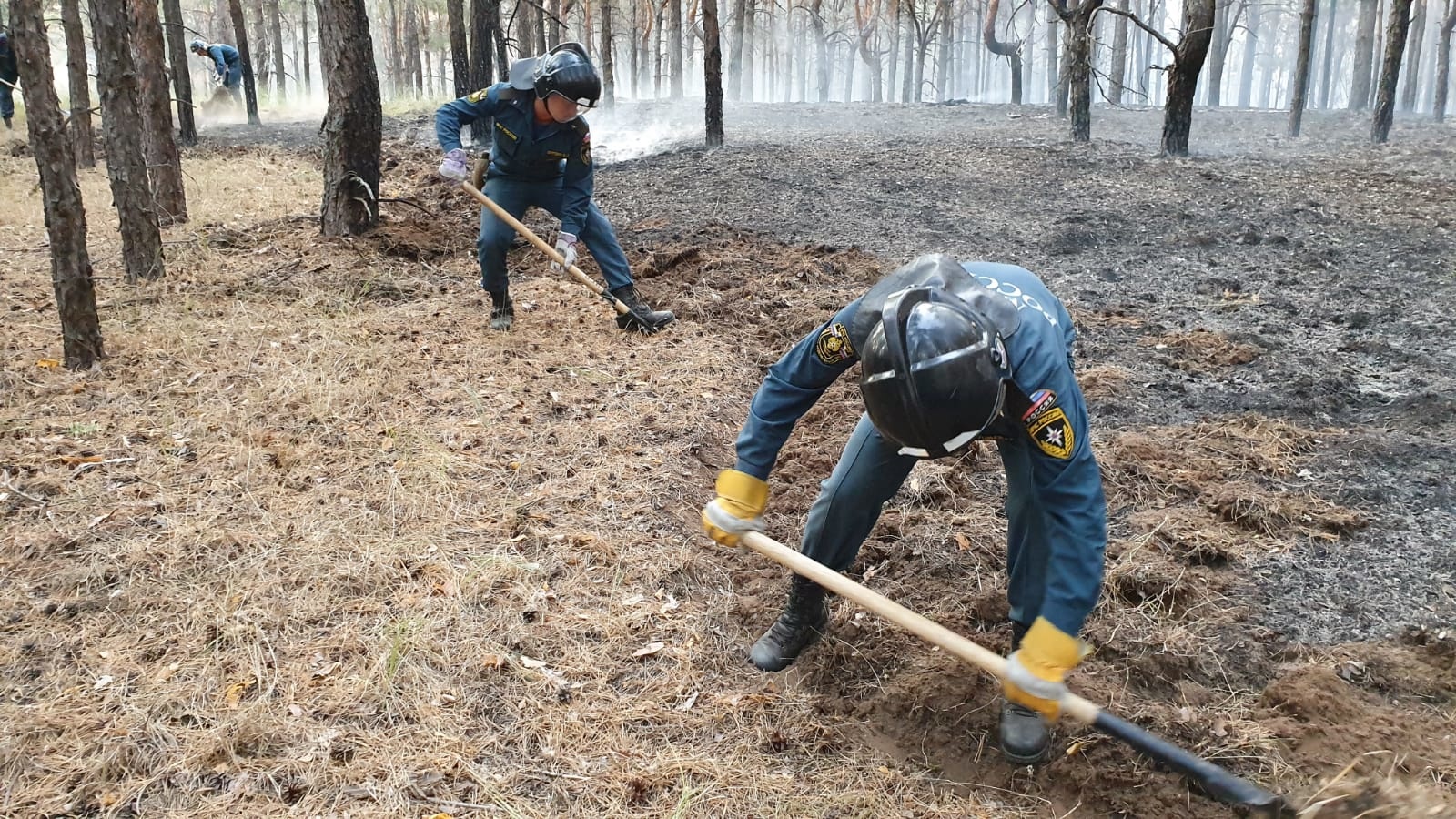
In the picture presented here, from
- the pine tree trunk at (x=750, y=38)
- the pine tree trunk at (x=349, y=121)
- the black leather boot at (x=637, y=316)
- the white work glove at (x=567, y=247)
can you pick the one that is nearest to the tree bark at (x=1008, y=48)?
the pine tree trunk at (x=750, y=38)

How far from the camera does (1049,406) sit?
2.24 meters

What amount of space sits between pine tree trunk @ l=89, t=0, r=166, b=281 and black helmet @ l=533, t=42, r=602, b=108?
316 cm

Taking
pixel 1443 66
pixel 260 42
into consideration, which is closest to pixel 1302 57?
pixel 1443 66

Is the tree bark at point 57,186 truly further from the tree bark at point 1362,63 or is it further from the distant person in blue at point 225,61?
the tree bark at point 1362,63

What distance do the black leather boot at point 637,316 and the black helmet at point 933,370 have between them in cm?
422

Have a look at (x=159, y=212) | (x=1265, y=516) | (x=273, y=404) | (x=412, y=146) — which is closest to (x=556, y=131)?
(x=273, y=404)

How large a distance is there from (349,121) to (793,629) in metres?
6.44

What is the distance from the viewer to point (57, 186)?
15.6 ft

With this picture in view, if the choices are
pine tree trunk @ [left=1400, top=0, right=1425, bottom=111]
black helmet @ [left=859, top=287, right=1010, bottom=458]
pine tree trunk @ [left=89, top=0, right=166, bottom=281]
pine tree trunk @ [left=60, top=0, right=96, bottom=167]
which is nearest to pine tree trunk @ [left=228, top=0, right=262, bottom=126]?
pine tree trunk @ [left=60, top=0, right=96, bottom=167]

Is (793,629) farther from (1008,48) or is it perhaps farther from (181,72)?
(1008,48)

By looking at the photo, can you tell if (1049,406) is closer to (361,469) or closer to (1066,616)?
(1066,616)

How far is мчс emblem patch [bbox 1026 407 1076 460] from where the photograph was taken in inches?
87.9

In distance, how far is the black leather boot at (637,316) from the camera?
20.8 feet

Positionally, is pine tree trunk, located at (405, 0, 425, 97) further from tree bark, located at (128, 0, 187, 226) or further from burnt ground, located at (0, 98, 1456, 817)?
burnt ground, located at (0, 98, 1456, 817)
